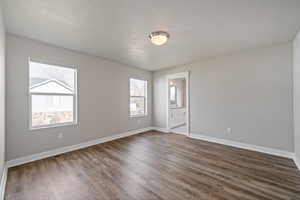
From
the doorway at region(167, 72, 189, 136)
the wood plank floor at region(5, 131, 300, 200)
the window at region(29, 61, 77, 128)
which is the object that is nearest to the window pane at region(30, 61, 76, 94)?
the window at region(29, 61, 77, 128)

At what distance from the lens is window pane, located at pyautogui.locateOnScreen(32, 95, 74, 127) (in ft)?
9.57

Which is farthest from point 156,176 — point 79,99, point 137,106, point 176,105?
point 176,105

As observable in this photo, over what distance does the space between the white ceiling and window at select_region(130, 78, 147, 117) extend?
2095 millimetres

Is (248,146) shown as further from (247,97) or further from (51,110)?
(51,110)

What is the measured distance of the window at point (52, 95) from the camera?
2.90 metres

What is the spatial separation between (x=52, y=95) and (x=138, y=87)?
296 cm

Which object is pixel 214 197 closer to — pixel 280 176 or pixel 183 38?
pixel 280 176

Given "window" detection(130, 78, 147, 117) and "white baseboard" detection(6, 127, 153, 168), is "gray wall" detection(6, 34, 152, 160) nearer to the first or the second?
"white baseboard" detection(6, 127, 153, 168)

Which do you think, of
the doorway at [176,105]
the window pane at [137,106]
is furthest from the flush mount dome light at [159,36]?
the window pane at [137,106]

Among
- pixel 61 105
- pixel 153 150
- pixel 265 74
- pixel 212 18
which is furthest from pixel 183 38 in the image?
pixel 61 105

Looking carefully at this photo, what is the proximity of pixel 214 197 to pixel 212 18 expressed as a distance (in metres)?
2.58

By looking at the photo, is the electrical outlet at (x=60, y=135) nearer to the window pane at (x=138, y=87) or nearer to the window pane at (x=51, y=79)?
the window pane at (x=51, y=79)

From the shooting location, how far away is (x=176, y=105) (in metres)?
7.08

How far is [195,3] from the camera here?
5.73ft
